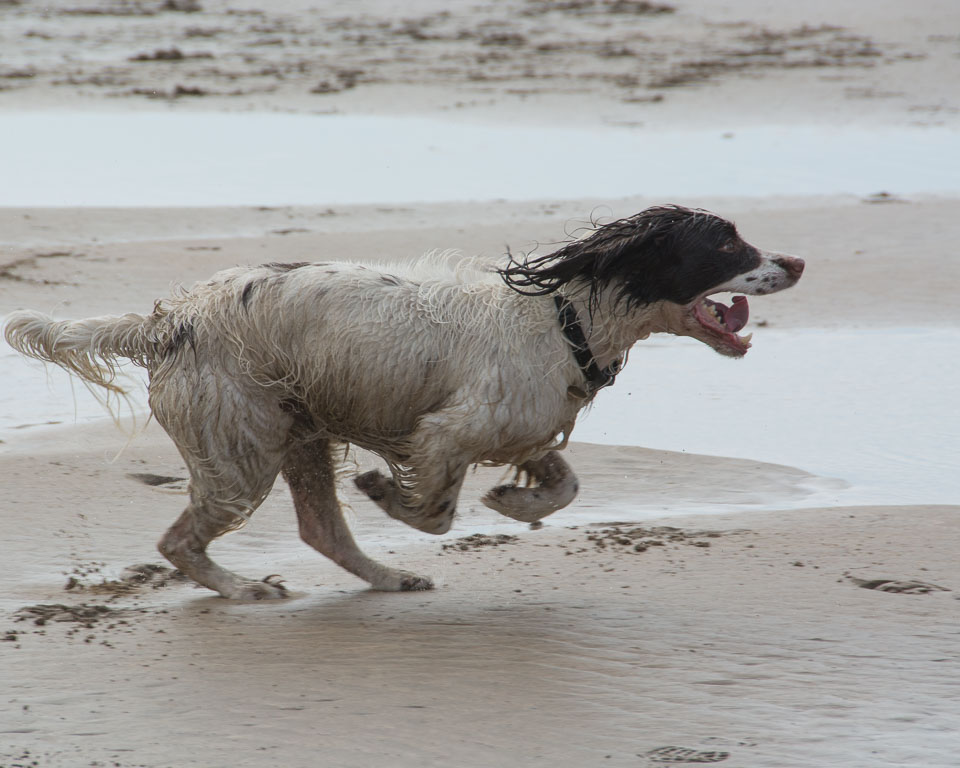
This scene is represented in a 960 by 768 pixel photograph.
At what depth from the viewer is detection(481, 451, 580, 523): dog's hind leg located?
541 centimetres

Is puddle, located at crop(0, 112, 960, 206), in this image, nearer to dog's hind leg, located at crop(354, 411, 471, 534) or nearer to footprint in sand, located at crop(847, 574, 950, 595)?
dog's hind leg, located at crop(354, 411, 471, 534)

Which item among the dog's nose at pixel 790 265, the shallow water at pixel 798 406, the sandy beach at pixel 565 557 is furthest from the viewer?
the shallow water at pixel 798 406

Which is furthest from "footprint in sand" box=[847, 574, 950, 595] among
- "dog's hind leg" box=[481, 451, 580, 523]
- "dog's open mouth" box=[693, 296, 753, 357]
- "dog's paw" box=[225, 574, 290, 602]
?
"dog's paw" box=[225, 574, 290, 602]

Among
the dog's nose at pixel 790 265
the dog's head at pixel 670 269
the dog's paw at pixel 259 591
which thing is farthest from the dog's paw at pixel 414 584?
the dog's nose at pixel 790 265

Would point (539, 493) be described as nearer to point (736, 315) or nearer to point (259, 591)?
point (736, 315)

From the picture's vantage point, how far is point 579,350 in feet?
17.2

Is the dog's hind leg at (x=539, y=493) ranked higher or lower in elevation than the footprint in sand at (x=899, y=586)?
higher

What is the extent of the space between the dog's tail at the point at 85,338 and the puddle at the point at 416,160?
27.2ft

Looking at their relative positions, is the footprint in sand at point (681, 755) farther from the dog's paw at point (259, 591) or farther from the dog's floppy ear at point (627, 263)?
the dog's paw at point (259, 591)

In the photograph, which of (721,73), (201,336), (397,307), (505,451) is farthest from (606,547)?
(721,73)

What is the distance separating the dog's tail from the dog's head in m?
1.50

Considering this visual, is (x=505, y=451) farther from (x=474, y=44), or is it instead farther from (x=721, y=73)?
(x=474, y=44)

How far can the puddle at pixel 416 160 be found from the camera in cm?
1438

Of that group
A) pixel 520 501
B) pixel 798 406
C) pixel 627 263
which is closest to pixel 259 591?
pixel 520 501
